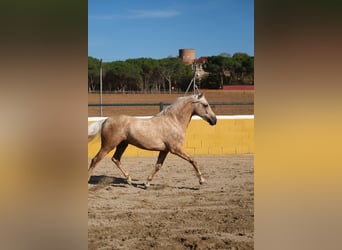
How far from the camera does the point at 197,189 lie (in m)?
5.53

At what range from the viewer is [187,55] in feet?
12.7

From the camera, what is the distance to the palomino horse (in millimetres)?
5430

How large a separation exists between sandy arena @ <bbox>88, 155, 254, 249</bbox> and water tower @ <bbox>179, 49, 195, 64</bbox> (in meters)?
1.19

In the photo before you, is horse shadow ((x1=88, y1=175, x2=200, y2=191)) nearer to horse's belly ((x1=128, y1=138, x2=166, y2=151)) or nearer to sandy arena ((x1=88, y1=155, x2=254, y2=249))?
sandy arena ((x1=88, y1=155, x2=254, y2=249))

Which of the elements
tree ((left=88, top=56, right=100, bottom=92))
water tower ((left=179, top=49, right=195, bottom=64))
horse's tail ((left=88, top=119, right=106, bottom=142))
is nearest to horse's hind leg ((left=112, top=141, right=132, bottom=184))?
horse's tail ((left=88, top=119, right=106, bottom=142))

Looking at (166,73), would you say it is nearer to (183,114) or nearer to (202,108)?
(183,114)

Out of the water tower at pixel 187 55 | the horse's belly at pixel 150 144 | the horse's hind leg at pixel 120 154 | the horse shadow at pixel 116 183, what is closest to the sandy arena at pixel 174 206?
the horse shadow at pixel 116 183

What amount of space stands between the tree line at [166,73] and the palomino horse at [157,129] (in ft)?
2.03

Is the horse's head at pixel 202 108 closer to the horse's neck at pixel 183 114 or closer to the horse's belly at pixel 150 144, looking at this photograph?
the horse's neck at pixel 183 114

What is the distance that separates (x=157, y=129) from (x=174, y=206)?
3.88ft

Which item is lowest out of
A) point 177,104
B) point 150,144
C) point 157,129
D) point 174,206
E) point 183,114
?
point 174,206

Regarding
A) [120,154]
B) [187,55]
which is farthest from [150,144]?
[187,55]
